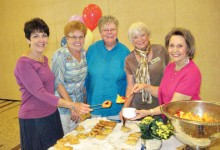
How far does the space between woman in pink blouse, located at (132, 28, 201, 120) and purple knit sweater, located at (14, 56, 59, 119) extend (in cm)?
90

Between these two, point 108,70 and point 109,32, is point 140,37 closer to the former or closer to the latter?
point 109,32

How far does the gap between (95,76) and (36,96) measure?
30.3 inches

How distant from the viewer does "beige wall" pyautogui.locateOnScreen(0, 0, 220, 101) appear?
448 centimetres

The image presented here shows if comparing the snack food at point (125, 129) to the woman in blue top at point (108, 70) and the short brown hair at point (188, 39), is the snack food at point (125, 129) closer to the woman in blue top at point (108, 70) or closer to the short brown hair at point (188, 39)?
the woman in blue top at point (108, 70)

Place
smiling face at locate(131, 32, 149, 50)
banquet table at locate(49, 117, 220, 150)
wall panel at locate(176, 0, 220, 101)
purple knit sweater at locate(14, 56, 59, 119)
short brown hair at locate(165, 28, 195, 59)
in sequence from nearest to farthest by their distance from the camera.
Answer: banquet table at locate(49, 117, 220, 150)
short brown hair at locate(165, 28, 195, 59)
purple knit sweater at locate(14, 56, 59, 119)
smiling face at locate(131, 32, 149, 50)
wall panel at locate(176, 0, 220, 101)

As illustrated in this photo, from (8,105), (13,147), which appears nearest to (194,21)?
(13,147)

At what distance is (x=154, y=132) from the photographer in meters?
1.47

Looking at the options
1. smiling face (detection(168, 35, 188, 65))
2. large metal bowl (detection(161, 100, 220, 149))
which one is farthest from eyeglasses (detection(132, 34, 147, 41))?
large metal bowl (detection(161, 100, 220, 149))

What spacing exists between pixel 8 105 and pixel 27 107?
4788mm

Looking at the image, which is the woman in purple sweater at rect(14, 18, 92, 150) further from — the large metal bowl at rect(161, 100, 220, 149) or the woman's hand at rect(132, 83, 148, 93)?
the large metal bowl at rect(161, 100, 220, 149)

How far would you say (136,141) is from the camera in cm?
174

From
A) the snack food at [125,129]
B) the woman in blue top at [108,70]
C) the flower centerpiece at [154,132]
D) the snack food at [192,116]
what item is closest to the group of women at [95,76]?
the woman in blue top at [108,70]

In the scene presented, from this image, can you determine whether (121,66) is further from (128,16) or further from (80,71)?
(128,16)

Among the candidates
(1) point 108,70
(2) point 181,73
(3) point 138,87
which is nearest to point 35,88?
(1) point 108,70
